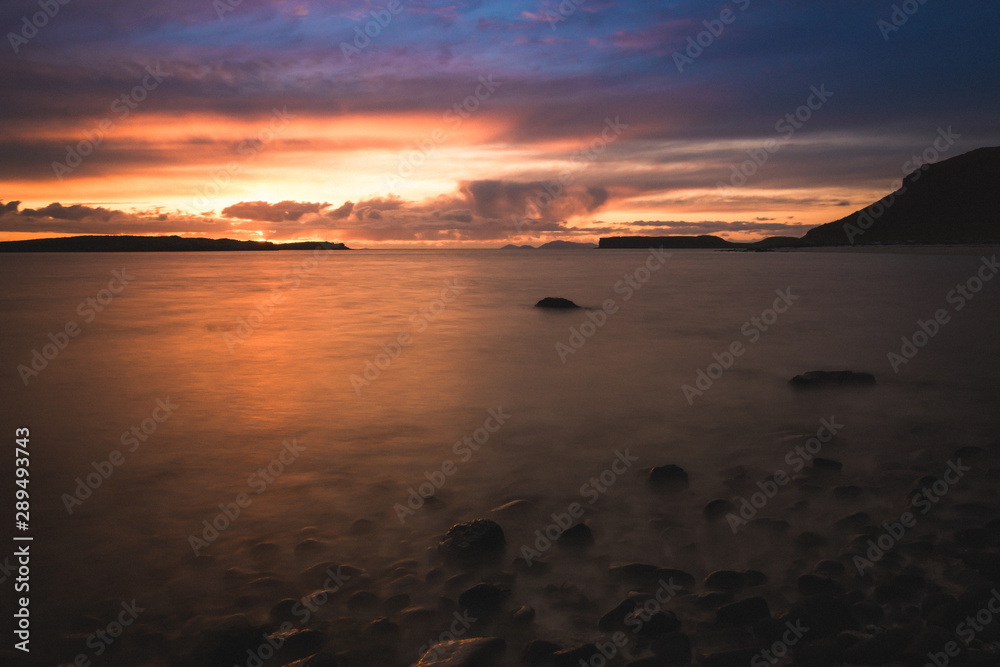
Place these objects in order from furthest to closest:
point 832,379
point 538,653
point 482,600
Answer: point 832,379 < point 482,600 < point 538,653

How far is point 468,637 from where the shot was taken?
4.03m

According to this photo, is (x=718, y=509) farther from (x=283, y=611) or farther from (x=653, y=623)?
(x=283, y=611)

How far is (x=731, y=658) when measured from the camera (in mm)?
3750

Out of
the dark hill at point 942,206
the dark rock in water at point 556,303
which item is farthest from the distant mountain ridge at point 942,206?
the dark rock in water at point 556,303

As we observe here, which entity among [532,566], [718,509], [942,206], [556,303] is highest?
[942,206]

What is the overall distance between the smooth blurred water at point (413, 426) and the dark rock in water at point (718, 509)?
0.17 meters

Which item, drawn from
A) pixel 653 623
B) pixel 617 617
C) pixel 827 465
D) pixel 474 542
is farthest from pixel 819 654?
pixel 827 465

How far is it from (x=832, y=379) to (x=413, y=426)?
8339mm

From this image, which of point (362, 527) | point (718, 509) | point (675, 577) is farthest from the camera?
point (718, 509)

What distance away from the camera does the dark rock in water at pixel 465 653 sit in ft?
12.2

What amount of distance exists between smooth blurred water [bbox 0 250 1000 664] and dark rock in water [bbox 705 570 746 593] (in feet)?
0.78

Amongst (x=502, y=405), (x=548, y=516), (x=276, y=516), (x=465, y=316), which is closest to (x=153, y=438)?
(x=276, y=516)

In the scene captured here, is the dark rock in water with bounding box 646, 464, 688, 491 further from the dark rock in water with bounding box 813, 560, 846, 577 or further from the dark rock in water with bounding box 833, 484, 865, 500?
the dark rock in water with bounding box 813, 560, 846, 577

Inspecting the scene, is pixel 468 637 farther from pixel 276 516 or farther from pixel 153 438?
pixel 153 438
